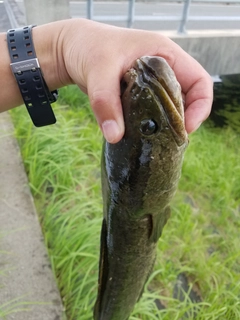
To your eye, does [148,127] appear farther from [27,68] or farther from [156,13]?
[156,13]

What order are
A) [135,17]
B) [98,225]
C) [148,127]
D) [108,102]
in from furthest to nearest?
[135,17] < [98,225] < [148,127] < [108,102]

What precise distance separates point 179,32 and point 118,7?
8.74 ft

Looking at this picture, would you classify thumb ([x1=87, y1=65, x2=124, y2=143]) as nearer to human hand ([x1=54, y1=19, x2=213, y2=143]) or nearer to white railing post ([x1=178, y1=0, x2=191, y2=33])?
human hand ([x1=54, y1=19, x2=213, y2=143])

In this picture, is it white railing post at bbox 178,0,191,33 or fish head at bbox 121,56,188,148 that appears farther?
white railing post at bbox 178,0,191,33

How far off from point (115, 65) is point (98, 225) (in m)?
1.80

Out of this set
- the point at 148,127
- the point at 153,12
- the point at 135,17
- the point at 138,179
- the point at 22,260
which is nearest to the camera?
the point at 148,127

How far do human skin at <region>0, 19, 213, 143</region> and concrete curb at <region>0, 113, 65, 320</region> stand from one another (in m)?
1.29

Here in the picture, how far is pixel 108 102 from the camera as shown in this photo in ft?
3.78

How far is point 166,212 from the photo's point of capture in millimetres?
1691

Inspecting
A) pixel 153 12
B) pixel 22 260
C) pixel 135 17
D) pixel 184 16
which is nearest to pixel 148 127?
pixel 22 260

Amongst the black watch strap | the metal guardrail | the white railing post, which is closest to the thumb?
the black watch strap

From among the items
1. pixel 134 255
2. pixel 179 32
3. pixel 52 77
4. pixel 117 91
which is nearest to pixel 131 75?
pixel 117 91

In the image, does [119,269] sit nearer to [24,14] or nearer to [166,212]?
[166,212]

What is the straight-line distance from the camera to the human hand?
1177 mm
